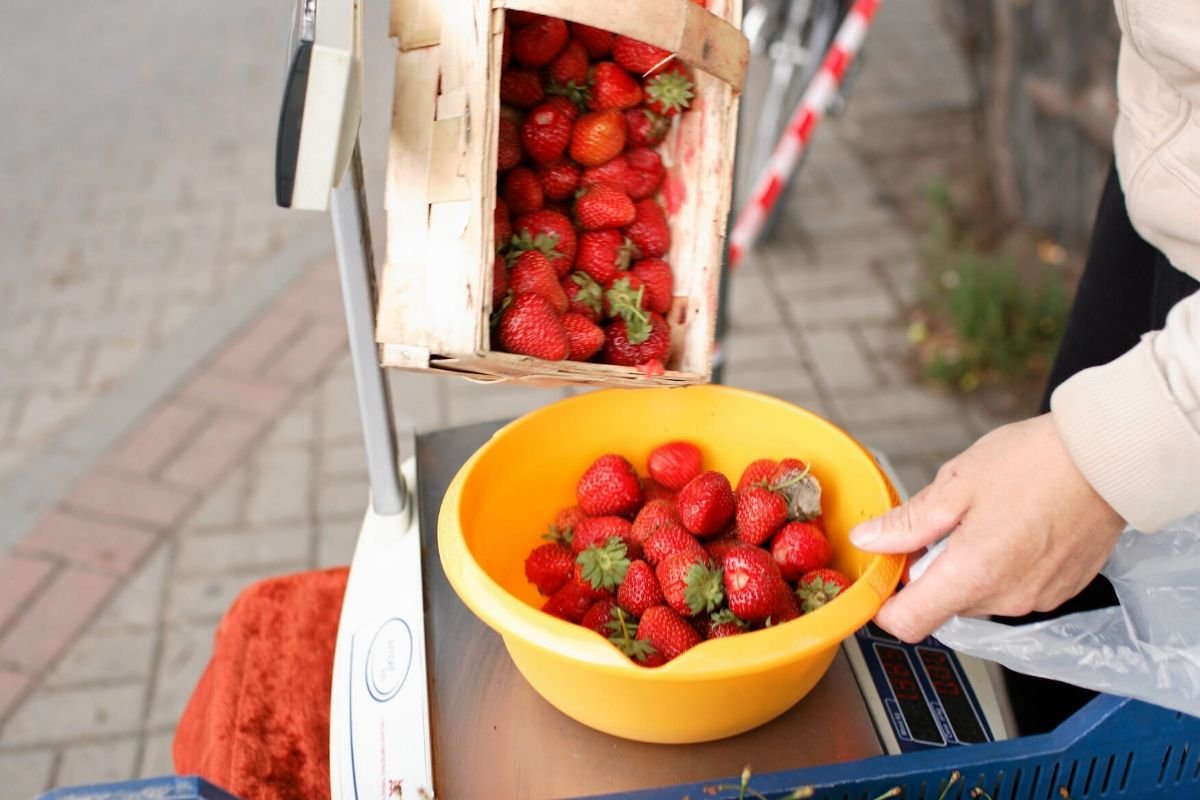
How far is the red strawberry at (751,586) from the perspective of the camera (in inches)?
43.6

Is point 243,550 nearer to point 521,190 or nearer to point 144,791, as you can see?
point 521,190

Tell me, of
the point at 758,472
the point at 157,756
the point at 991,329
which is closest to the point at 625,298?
the point at 758,472

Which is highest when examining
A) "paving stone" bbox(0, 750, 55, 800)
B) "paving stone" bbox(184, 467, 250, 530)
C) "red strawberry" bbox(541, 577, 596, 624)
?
"red strawberry" bbox(541, 577, 596, 624)

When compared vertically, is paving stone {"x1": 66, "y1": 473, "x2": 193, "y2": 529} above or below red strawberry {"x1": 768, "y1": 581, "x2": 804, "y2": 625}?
below

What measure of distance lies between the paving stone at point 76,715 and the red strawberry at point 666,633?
5.14 feet

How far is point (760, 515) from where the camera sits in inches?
47.3

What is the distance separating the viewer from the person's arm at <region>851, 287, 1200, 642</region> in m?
0.94

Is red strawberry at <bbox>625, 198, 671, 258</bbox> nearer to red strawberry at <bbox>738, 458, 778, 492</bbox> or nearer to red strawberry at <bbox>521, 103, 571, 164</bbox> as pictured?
red strawberry at <bbox>521, 103, 571, 164</bbox>

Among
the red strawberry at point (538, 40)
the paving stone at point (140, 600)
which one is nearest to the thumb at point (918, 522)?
the red strawberry at point (538, 40)

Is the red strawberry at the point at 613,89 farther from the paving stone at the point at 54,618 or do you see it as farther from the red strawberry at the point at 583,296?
the paving stone at the point at 54,618

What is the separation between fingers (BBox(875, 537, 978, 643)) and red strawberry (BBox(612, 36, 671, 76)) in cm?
63

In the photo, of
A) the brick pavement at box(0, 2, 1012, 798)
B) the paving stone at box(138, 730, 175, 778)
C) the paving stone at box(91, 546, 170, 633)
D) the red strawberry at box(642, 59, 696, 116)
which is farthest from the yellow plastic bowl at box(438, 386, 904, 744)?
the paving stone at box(91, 546, 170, 633)

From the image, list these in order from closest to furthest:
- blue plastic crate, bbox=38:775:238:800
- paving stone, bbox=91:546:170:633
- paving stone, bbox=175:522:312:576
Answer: blue plastic crate, bbox=38:775:238:800 < paving stone, bbox=91:546:170:633 < paving stone, bbox=175:522:312:576

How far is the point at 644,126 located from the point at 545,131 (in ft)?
0.40
